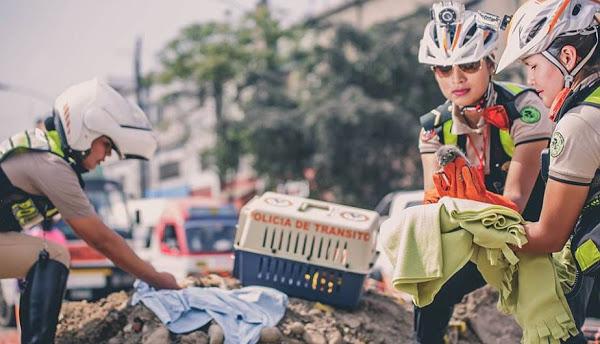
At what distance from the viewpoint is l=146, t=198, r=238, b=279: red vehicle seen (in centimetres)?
1328

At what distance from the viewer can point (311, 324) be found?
4.54 meters

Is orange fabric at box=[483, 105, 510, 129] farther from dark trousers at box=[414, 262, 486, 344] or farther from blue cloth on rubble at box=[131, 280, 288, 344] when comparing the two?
blue cloth on rubble at box=[131, 280, 288, 344]

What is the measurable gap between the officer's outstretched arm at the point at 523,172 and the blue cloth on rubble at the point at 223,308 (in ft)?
5.40

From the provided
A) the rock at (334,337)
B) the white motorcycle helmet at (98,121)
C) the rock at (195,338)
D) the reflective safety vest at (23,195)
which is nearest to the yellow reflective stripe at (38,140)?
the reflective safety vest at (23,195)

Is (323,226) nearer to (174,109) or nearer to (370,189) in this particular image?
(370,189)

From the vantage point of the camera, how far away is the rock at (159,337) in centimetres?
417

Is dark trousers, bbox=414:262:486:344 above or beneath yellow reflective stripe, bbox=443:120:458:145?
beneath

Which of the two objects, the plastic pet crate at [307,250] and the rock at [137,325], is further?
the plastic pet crate at [307,250]

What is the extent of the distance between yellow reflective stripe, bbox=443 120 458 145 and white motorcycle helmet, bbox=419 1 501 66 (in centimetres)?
36

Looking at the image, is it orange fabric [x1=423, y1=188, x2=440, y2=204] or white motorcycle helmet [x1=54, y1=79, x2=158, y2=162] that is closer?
orange fabric [x1=423, y1=188, x2=440, y2=204]

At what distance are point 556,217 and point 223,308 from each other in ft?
7.31

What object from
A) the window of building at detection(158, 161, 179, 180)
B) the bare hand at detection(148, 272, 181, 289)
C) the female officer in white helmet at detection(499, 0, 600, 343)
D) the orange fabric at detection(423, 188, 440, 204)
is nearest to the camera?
the female officer in white helmet at detection(499, 0, 600, 343)

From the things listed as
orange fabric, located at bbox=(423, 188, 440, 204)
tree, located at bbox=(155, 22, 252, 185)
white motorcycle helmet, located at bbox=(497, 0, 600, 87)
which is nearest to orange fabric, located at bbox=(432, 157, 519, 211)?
orange fabric, located at bbox=(423, 188, 440, 204)

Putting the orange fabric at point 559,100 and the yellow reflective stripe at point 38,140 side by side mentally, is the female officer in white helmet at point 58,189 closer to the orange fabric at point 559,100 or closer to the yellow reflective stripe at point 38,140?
the yellow reflective stripe at point 38,140
